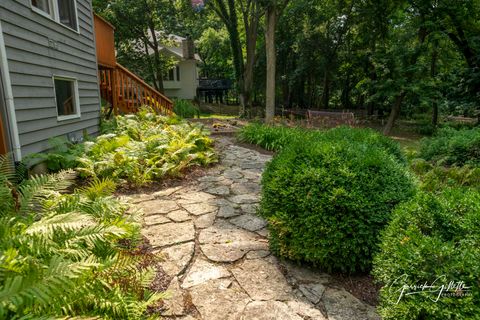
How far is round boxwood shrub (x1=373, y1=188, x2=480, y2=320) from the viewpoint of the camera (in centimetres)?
136

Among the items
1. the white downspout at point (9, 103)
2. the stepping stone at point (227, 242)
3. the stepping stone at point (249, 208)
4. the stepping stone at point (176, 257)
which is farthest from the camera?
the white downspout at point (9, 103)

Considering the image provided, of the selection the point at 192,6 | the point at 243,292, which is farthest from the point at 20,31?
the point at 192,6

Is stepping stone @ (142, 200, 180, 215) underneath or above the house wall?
underneath

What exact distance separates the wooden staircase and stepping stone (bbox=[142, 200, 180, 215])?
20.5ft

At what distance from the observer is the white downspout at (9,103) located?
388 cm

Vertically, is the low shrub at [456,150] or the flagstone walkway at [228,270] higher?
the low shrub at [456,150]

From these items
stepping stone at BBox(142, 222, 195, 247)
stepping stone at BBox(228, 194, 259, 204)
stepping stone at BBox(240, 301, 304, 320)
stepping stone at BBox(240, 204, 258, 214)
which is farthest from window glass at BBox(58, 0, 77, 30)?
stepping stone at BBox(240, 301, 304, 320)

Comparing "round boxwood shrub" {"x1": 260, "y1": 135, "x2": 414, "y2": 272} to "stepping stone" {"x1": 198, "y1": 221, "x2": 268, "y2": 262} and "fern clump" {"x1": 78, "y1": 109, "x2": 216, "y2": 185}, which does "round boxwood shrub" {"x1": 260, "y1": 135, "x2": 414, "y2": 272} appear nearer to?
"stepping stone" {"x1": 198, "y1": 221, "x2": 268, "y2": 262}

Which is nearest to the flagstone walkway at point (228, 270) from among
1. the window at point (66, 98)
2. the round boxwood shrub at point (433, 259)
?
the round boxwood shrub at point (433, 259)

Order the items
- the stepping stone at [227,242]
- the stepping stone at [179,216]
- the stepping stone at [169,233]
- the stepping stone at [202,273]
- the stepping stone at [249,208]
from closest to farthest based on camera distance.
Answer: the stepping stone at [202,273], the stepping stone at [227,242], the stepping stone at [169,233], the stepping stone at [179,216], the stepping stone at [249,208]

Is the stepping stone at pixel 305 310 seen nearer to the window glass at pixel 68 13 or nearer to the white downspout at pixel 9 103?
the white downspout at pixel 9 103
